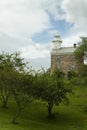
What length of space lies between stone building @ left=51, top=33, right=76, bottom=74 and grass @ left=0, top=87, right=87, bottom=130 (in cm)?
4280

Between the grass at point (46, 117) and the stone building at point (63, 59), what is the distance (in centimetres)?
4280

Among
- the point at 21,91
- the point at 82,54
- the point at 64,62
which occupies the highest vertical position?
the point at 82,54

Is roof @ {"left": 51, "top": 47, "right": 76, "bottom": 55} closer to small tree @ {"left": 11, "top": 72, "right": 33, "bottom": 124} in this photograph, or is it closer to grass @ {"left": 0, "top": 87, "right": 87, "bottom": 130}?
grass @ {"left": 0, "top": 87, "right": 87, "bottom": 130}

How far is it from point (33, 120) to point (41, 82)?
635 centimetres

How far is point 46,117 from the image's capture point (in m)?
65.9

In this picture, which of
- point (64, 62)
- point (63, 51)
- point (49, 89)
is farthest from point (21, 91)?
point (63, 51)

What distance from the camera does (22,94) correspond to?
55.3m

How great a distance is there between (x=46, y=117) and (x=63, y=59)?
63641 mm

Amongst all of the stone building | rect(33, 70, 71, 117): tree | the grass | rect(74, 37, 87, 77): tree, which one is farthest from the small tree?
the stone building

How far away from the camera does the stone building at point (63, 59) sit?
125375mm

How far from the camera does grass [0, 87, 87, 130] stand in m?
55.0

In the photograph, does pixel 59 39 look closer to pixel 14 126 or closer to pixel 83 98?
pixel 83 98

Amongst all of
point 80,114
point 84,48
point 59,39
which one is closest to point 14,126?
point 80,114

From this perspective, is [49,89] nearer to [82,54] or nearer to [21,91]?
[21,91]
